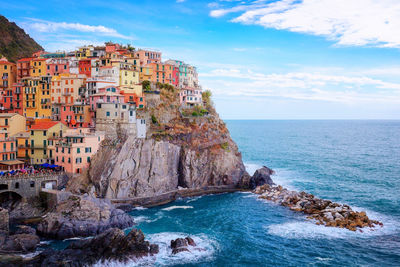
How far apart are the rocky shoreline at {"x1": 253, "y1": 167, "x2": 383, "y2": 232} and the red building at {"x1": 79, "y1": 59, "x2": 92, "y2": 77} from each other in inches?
1963

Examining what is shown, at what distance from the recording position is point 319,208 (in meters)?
58.8

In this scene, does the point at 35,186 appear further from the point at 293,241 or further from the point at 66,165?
the point at 293,241

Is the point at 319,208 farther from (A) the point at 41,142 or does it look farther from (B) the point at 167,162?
(A) the point at 41,142

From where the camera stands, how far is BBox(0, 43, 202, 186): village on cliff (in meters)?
65.2

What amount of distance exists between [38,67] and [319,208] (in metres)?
73.9

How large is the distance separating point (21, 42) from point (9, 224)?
304 feet

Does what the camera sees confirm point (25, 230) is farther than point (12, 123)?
No

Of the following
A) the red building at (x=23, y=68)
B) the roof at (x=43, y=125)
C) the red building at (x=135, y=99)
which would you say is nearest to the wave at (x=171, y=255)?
the roof at (x=43, y=125)

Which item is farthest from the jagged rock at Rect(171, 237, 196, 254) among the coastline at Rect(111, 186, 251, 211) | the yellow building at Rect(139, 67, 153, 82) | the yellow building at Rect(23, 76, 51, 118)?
the yellow building at Rect(139, 67, 153, 82)

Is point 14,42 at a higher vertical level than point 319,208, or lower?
higher

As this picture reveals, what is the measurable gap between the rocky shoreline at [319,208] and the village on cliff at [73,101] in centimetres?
2985

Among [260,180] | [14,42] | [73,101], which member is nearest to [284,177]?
[260,180]

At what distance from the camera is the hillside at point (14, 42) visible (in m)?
114

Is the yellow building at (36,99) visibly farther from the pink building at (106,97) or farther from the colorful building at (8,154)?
the colorful building at (8,154)
